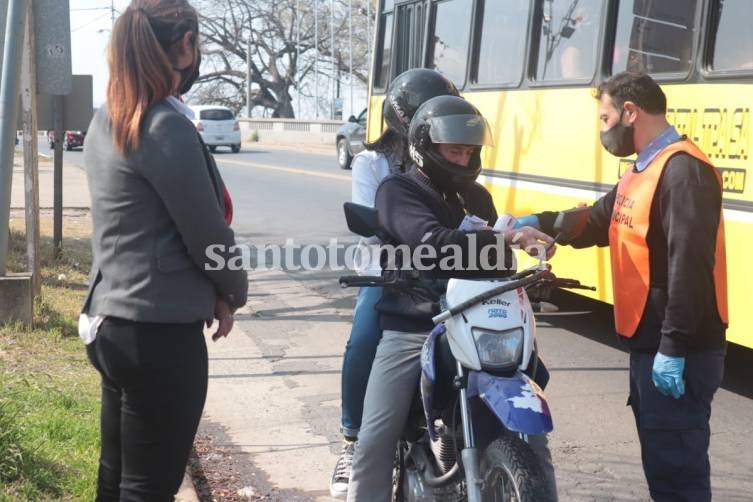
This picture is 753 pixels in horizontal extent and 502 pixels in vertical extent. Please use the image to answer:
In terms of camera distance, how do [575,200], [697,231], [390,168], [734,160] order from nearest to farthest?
[697,231], [390,168], [734,160], [575,200]

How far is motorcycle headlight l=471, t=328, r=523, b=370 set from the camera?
10.0 ft

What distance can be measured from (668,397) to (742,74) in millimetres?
3337

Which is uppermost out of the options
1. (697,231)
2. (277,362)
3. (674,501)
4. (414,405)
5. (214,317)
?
(697,231)

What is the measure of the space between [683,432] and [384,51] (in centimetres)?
917

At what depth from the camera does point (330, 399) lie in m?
6.29

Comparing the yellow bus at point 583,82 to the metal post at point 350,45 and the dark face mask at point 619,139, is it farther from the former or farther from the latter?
the metal post at point 350,45

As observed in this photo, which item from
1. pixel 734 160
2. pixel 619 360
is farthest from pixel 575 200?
pixel 734 160

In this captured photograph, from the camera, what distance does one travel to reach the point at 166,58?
2.83m

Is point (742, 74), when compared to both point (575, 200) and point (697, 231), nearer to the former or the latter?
point (575, 200)

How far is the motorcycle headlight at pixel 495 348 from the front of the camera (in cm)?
305

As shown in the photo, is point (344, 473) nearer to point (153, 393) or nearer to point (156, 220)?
point (153, 393)

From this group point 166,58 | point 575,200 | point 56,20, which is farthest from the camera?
point 56,20

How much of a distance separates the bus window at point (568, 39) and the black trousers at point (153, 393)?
223 inches

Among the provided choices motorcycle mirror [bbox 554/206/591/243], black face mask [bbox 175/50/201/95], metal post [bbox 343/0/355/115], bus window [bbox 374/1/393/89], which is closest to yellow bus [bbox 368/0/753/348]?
bus window [bbox 374/1/393/89]
